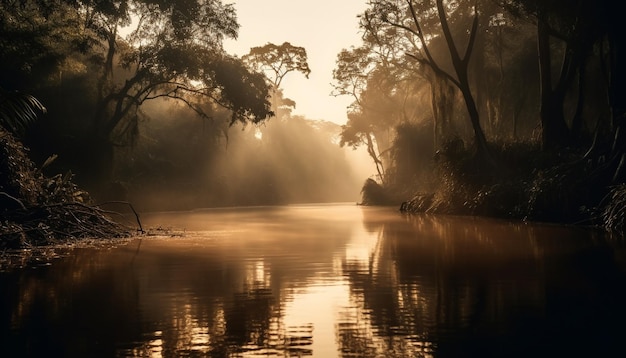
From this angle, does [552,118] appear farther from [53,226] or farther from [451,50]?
[53,226]

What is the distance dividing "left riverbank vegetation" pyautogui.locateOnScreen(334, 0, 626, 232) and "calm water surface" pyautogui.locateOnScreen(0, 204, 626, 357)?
813 cm

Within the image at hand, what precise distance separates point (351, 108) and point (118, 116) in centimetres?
3234

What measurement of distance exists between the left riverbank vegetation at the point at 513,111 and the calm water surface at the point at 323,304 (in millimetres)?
8131

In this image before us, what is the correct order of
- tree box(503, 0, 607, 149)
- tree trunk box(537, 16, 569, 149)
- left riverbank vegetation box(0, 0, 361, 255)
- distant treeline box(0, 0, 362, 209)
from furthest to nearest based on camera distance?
distant treeline box(0, 0, 362, 209), tree trunk box(537, 16, 569, 149), tree box(503, 0, 607, 149), left riverbank vegetation box(0, 0, 361, 255)

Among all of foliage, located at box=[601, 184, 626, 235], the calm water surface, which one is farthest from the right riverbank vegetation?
the calm water surface

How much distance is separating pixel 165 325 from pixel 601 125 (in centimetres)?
1784

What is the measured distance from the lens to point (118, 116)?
35125 mm

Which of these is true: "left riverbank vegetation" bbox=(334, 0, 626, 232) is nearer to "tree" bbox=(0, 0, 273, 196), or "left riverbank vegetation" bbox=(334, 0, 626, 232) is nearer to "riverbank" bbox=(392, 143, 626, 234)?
"riverbank" bbox=(392, 143, 626, 234)

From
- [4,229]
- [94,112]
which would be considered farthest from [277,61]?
[4,229]

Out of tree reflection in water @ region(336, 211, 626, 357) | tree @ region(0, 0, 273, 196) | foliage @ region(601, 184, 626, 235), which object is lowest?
tree reflection in water @ region(336, 211, 626, 357)

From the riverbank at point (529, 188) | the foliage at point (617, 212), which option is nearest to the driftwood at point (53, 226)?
the foliage at point (617, 212)

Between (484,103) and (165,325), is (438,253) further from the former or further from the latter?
(484,103)

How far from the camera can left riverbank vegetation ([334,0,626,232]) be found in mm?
19500

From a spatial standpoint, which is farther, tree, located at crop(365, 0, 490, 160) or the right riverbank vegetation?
tree, located at crop(365, 0, 490, 160)
